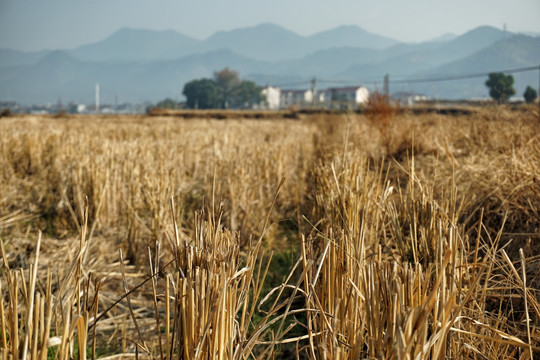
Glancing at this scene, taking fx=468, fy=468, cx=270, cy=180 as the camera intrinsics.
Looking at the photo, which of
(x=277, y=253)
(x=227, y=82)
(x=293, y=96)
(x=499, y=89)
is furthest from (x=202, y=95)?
(x=277, y=253)

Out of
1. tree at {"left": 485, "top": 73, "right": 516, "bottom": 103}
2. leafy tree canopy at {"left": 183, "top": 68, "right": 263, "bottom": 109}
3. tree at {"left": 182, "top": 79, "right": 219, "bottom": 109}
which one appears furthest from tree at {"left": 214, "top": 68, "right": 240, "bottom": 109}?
tree at {"left": 485, "top": 73, "right": 516, "bottom": 103}

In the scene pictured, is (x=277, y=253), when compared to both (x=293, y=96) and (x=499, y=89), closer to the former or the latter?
(x=499, y=89)

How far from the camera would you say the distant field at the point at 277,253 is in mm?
1238

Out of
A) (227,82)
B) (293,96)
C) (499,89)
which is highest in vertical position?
(227,82)

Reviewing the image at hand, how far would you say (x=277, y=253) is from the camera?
411 centimetres

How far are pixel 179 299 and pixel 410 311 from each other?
619 mm

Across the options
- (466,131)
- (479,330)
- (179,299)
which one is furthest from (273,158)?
(179,299)

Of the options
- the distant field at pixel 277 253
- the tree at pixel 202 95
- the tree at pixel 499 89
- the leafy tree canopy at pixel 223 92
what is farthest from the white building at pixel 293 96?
the distant field at pixel 277 253

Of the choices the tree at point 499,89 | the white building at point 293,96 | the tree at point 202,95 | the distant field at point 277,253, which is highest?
the white building at point 293,96

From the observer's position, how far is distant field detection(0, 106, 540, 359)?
1.24 m

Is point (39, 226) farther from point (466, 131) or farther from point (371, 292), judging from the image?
point (466, 131)

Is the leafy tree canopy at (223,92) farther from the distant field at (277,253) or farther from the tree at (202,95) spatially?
the distant field at (277,253)

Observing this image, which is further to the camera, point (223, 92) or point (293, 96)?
point (293, 96)

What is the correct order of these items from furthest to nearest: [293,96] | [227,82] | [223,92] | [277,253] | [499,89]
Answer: [293,96]
[227,82]
[223,92]
[499,89]
[277,253]
